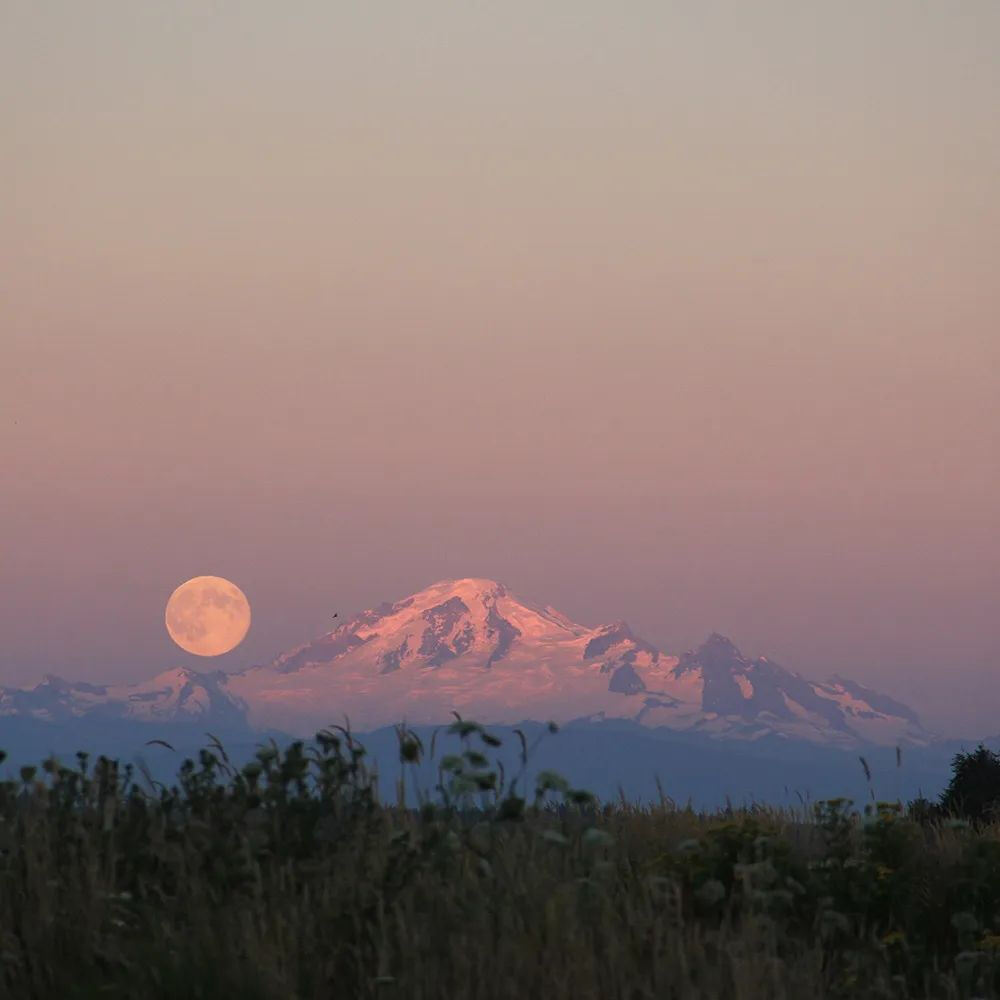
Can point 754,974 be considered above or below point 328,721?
below

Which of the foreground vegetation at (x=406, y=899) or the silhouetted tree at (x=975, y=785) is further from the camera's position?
the silhouetted tree at (x=975, y=785)

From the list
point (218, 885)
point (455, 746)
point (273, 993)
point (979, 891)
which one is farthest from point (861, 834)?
point (273, 993)

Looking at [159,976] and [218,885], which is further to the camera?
[218,885]

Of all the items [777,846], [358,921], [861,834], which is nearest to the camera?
[358,921]

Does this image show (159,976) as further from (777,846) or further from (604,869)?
(777,846)

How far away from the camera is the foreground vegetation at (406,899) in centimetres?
754

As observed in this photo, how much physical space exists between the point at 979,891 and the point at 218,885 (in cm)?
548

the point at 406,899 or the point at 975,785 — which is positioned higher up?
the point at 406,899

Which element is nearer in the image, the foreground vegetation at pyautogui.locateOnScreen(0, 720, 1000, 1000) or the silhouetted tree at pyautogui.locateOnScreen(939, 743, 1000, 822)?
the foreground vegetation at pyautogui.locateOnScreen(0, 720, 1000, 1000)

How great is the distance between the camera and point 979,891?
37.8 feet

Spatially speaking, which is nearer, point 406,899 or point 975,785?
point 406,899

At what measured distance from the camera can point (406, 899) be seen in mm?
7969

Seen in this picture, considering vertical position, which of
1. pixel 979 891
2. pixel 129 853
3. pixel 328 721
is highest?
pixel 328 721

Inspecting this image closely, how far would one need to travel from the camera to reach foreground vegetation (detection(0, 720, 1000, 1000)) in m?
7.54
